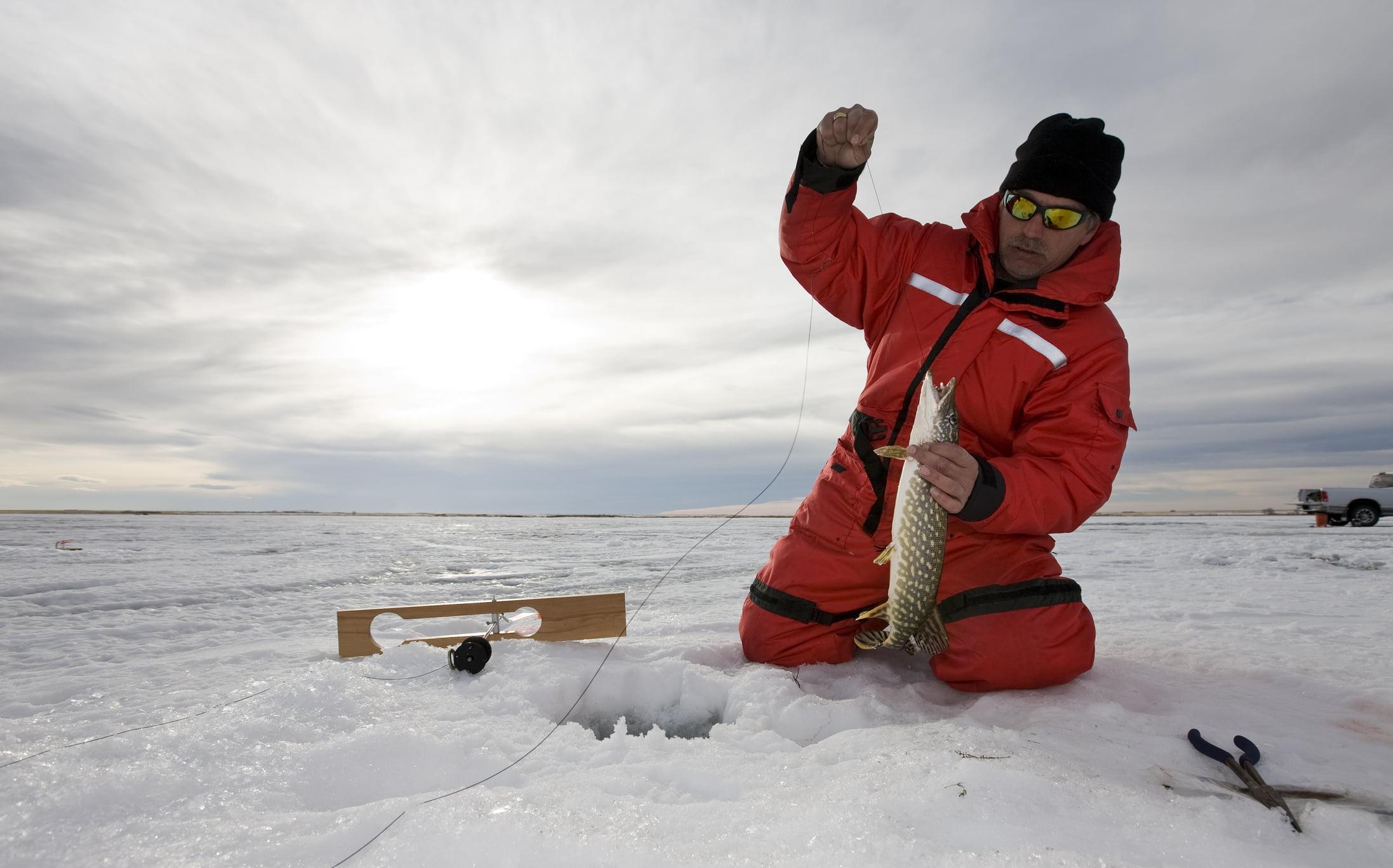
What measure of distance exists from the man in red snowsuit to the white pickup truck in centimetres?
1989

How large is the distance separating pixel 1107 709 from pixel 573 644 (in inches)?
85.9

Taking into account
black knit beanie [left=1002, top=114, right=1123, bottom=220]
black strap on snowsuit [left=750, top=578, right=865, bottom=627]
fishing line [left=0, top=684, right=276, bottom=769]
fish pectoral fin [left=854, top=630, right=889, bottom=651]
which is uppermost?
black knit beanie [left=1002, top=114, right=1123, bottom=220]

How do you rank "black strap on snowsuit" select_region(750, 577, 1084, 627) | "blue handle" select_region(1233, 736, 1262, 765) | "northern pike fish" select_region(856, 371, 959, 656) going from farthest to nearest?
"black strap on snowsuit" select_region(750, 577, 1084, 627)
"northern pike fish" select_region(856, 371, 959, 656)
"blue handle" select_region(1233, 736, 1262, 765)

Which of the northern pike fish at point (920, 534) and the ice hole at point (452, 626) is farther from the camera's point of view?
the ice hole at point (452, 626)

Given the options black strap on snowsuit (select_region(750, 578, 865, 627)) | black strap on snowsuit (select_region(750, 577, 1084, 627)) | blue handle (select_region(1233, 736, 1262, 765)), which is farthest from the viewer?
black strap on snowsuit (select_region(750, 578, 865, 627))

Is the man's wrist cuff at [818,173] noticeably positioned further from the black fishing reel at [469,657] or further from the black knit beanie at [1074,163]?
the black fishing reel at [469,657]

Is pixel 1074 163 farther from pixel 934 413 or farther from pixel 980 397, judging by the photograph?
pixel 934 413

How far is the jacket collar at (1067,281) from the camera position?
2.89 meters

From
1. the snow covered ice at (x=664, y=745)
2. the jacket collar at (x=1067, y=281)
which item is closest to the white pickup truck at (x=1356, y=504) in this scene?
the snow covered ice at (x=664, y=745)

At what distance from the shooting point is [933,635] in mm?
2852

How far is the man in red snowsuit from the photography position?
9.05 feet

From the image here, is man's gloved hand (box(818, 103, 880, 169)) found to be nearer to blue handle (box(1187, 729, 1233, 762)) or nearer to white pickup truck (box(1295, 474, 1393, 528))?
blue handle (box(1187, 729, 1233, 762))

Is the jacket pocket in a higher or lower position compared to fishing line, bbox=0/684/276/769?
higher

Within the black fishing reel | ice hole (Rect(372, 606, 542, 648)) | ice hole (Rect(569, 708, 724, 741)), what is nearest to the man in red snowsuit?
ice hole (Rect(569, 708, 724, 741))
